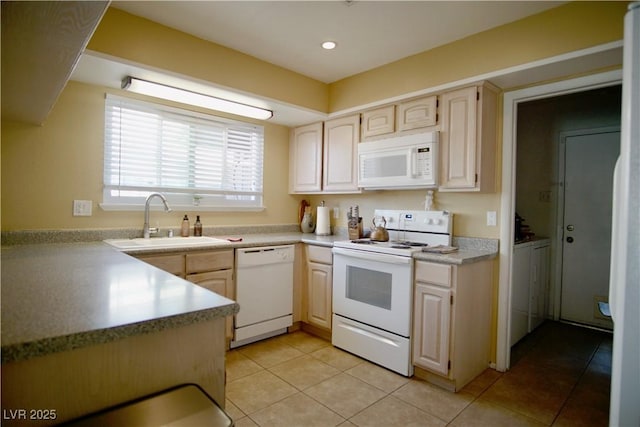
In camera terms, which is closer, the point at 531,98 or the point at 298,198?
the point at 531,98

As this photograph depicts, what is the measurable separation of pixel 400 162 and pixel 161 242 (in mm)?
2013

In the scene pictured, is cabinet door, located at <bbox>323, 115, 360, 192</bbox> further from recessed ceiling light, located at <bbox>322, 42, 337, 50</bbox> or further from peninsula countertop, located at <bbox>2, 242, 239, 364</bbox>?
peninsula countertop, located at <bbox>2, 242, 239, 364</bbox>

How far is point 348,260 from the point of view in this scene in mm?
2766

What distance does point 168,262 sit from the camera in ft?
7.82

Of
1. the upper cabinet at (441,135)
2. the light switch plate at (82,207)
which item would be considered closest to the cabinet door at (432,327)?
the upper cabinet at (441,135)

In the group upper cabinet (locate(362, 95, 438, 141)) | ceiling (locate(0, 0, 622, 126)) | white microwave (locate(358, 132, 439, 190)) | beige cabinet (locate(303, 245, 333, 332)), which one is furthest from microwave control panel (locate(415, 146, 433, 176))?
beige cabinet (locate(303, 245, 333, 332))

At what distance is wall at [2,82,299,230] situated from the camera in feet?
7.38

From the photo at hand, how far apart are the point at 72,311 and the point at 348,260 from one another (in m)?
2.11

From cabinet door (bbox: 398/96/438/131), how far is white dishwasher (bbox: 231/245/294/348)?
4.86 feet

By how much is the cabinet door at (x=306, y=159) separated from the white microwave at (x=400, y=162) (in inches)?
22.8

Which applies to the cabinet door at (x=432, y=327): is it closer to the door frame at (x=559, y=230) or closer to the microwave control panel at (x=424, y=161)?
the microwave control panel at (x=424, y=161)

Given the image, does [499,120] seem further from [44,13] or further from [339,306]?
[44,13]

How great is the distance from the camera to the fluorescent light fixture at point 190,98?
2.43 meters

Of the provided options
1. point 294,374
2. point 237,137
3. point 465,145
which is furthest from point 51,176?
point 465,145
